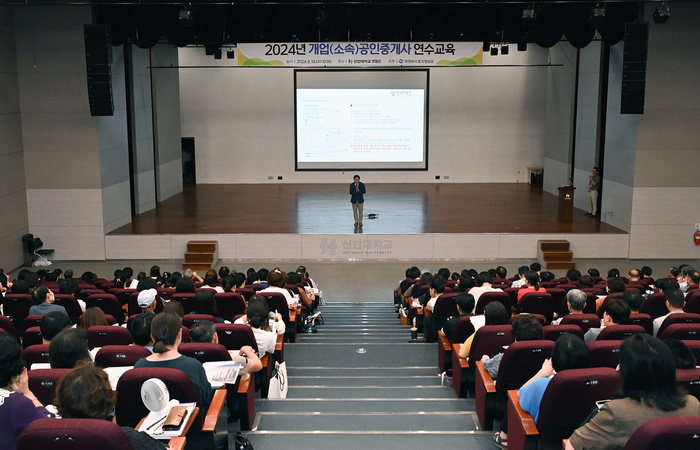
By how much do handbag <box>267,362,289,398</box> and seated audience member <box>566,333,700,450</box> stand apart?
2990mm

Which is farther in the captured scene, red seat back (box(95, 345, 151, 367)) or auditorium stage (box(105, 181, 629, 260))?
auditorium stage (box(105, 181, 629, 260))

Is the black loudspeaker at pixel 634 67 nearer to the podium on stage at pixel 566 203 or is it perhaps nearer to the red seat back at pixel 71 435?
the podium on stage at pixel 566 203

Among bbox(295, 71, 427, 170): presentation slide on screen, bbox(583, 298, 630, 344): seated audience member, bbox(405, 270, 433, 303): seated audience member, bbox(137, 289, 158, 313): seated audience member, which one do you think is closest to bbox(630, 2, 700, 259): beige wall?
bbox(405, 270, 433, 303): seated audience member

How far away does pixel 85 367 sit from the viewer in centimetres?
289

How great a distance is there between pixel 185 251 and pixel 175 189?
21.1 feet

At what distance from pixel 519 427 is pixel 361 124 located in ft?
59.3

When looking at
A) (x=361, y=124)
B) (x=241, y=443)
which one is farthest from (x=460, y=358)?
(x=361, y=124)

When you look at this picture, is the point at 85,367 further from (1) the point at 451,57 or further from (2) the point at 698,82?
(2) the point at 698,82

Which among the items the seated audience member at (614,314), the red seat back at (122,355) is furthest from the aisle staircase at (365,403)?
the seated audience member at (614,314)

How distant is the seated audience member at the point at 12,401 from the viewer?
2977mm

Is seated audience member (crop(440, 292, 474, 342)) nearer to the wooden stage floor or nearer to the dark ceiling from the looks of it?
the dark ceiling

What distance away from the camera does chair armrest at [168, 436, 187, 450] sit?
3.23 meters

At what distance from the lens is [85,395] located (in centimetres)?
281

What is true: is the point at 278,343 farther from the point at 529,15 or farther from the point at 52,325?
the point at 529,15
